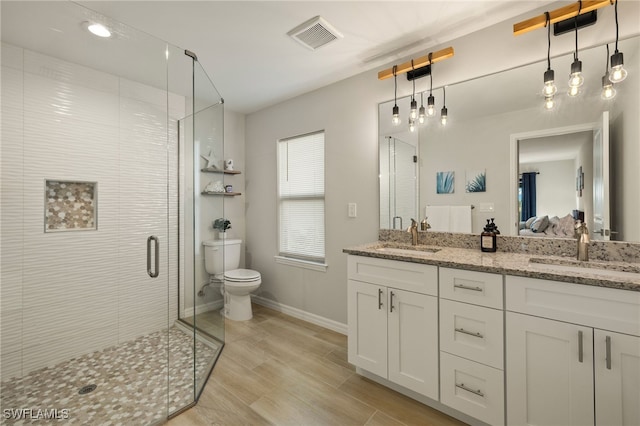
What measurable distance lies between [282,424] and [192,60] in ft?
8.35

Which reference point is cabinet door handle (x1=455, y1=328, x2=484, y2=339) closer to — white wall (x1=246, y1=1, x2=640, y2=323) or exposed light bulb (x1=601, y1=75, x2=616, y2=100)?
white wall (x1=246, y1=1, x2=640, y2=323)

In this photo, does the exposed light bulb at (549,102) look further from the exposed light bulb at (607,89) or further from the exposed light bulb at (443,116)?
the exposed light bulb at (443,116)

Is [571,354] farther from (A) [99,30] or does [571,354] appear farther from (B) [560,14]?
(A) [99,30]

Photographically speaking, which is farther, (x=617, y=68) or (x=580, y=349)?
(x=617, y=68)

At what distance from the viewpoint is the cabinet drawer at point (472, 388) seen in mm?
1403

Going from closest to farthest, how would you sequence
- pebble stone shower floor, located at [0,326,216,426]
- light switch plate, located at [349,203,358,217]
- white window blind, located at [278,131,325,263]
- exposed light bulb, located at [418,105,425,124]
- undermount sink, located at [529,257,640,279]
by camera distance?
undermount sink, located at [529,257,640,279] → pebble stone shower floor, located at [0,326,216,426] → exposed light bulb, located at [418,105,425,124] → light switch plate, located at [349,203,358,217] → white window blind, located at [278,131,325,263]

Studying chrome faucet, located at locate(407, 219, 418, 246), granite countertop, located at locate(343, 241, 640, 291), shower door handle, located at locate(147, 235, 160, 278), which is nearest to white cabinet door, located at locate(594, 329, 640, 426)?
granite countertop, located at locate(343, 241, 640, 291)

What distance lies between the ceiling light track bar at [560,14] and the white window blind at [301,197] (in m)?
1.77

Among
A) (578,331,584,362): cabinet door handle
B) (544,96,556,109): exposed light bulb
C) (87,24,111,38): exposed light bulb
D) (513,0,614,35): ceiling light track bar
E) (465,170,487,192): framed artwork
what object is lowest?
(578,331,584,362): cabinet door handle

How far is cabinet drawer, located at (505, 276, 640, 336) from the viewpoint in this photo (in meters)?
1.13

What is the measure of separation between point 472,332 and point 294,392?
121cm

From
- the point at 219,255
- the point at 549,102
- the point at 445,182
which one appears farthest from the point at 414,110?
the point at 219,255

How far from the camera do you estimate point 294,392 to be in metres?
1.82

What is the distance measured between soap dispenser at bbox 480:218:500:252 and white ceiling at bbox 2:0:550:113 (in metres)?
1.42
